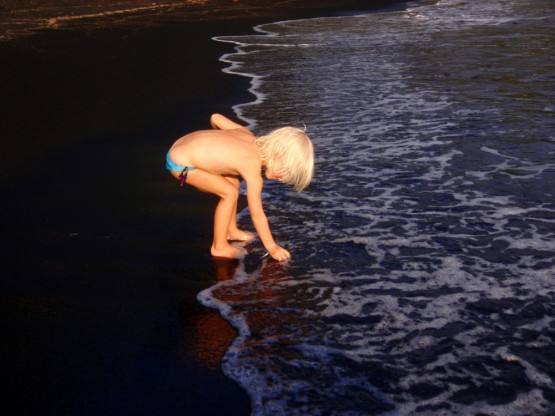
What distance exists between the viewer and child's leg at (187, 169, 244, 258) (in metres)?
5.10

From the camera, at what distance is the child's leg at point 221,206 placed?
5.10m

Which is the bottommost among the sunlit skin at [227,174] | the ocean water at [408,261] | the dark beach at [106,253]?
the ocean water at [408,261]

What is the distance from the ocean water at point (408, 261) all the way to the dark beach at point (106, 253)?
255 mm

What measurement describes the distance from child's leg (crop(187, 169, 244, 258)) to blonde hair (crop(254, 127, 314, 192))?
0.45m

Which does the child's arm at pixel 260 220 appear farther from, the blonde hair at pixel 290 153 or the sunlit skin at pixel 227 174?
the blonde hair at pixel 290 153

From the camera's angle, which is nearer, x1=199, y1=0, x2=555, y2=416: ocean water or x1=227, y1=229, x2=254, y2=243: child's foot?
x1=199, y1=0, x2=555, y2=416: ocean water

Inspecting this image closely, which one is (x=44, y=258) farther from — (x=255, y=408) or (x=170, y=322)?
(x=255, y=408)

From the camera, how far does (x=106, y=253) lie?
510 centimetres

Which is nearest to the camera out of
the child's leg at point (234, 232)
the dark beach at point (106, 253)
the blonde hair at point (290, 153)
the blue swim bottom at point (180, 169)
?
the dark beach at point (106, 253)

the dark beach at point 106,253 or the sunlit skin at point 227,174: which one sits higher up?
the sunlit skin at point 227,174

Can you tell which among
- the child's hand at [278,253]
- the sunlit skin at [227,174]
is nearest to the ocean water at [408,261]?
the child's hand at [278,253]

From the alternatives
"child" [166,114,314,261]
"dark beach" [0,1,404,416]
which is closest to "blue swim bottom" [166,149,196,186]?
"child" [166,114,314,261]

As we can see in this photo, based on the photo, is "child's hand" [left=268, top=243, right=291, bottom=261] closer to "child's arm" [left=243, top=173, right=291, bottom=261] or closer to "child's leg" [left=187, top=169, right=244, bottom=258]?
"child's arm" [left=243, top=173, right=291, bottom=261]

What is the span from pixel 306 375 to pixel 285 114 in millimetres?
6110
